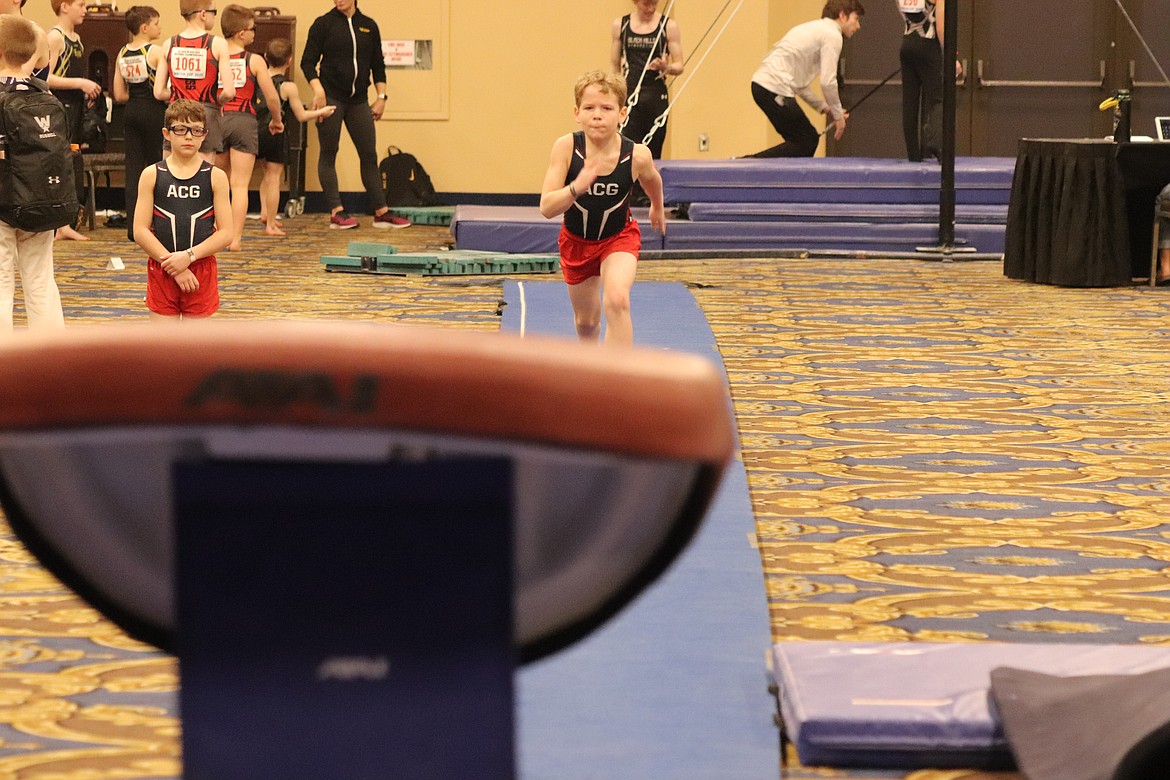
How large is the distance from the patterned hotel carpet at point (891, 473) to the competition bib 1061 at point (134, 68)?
Answer: 2.15 m

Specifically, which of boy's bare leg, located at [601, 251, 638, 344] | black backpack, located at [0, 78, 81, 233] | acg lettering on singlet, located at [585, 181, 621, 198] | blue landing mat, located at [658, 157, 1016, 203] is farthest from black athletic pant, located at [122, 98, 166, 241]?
boy's bare leg, located at [601, 251, 638, 344]

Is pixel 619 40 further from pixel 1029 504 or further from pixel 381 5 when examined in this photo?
pixel 1029 504

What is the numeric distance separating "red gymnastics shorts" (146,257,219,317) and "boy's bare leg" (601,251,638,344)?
1.53 m

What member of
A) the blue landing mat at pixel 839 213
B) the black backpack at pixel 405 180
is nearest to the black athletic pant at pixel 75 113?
the black backpack at pixel 405 180

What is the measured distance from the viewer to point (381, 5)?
52.4 feet

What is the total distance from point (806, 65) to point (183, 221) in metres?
7.61

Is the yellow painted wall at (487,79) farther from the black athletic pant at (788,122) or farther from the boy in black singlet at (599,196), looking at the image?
the boy in black singlet at (599,196)

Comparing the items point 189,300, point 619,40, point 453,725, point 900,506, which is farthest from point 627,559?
point 619,40

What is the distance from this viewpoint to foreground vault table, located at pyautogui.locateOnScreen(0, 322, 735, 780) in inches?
39.9

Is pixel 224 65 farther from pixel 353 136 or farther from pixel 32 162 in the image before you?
pixel 32 162

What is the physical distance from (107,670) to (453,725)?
2.18m

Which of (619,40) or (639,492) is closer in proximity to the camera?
(639,492)

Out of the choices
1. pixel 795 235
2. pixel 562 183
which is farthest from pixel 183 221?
pixel 795 235

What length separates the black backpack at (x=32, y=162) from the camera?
20.1 ft
